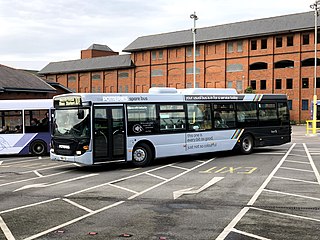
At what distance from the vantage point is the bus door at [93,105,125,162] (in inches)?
591

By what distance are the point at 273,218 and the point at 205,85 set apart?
62.9m

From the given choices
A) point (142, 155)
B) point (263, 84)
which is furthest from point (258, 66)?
point (142, 155)

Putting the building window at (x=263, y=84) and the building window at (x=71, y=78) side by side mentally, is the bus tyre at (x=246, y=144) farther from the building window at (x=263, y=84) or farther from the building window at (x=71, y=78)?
the building window at (x=71, y=78)

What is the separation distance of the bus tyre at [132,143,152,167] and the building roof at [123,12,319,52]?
48593mm

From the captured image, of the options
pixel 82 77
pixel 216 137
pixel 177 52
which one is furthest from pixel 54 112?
pixel 82 77

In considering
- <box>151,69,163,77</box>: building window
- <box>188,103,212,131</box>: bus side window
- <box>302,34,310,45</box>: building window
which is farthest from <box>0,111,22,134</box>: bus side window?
<box>151,69,163,77</box>: building window

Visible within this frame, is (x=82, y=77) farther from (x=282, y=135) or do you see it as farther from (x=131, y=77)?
(x=282, y=135)

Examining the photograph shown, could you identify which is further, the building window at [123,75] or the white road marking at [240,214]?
the building window at [123,75]

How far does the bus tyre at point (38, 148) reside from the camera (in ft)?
68.4

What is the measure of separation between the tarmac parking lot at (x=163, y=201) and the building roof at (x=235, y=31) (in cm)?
4911

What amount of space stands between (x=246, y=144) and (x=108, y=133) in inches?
307

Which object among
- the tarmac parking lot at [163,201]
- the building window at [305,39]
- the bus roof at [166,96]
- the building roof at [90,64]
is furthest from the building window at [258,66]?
the tarmac parking lot at [163,201]

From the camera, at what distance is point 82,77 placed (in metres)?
86.0

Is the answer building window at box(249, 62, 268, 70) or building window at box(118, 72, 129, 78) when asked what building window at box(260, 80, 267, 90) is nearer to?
building window at box(249, 62, 268, 70)
